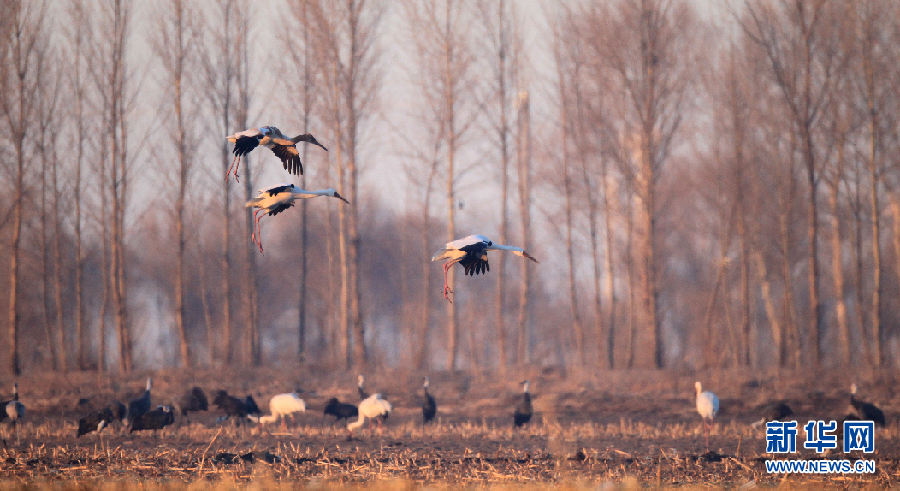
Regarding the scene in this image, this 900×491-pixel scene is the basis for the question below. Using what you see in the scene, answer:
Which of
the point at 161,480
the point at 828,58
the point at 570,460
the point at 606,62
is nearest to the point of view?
the point at 161,480

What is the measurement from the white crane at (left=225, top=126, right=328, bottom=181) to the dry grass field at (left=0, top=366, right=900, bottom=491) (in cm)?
335

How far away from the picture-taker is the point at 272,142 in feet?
30.2

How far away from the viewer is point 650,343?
23469 mm

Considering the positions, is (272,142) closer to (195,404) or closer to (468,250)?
(468,250)

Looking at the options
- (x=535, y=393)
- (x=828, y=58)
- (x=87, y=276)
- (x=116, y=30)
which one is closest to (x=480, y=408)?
(x=535, y=393)

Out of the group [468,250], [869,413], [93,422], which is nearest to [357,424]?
[93,422]

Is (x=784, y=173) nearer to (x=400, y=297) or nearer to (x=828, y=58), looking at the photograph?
(x=828, y=58)

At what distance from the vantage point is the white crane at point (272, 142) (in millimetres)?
8727

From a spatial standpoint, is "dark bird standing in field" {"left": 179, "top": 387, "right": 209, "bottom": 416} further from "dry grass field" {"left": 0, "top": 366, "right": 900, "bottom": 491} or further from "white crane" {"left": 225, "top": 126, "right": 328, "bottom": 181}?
"white crane" {"left": 225, "top": 126, "right": 328, "bottom": 181}

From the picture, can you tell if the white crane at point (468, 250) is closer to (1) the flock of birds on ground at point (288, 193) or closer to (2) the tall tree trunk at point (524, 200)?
(1) the flock of birds on ground at point (288, 193)

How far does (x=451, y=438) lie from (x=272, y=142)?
23.5 ft

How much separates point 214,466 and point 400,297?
43344 mm

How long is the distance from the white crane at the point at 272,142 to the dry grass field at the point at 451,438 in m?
3.35

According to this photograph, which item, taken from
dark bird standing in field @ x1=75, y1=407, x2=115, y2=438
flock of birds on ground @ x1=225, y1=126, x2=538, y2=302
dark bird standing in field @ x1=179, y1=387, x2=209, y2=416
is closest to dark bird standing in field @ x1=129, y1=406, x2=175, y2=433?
dark bird standing in field @ x1=75, y1=407, x2=115, y2=438
